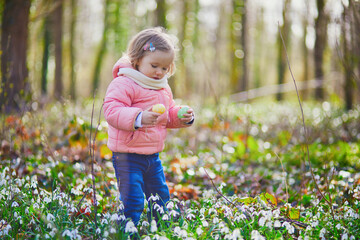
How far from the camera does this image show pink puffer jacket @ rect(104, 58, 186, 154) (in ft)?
8.22

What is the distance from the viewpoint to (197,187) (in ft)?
13.5

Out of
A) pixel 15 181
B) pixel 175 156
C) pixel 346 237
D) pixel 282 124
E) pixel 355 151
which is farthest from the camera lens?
pixel 282 124

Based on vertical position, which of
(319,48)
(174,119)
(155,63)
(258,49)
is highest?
(258,49)

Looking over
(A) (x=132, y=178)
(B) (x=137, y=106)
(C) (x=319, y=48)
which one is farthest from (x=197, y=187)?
(C) (x=319, y=48)

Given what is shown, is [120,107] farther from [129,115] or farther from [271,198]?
[271,198]

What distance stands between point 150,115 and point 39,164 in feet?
7.68

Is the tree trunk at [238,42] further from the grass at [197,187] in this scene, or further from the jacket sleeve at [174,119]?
the jacket sleeve at [174,119]

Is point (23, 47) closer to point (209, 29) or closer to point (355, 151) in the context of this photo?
point (355, 151)

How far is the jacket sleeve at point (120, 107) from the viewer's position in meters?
2.48

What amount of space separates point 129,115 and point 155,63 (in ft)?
1.60

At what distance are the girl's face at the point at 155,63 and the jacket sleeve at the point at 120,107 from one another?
0.19 metres

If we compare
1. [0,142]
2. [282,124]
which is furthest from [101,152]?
[282,124]

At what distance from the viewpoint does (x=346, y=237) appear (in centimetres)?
234

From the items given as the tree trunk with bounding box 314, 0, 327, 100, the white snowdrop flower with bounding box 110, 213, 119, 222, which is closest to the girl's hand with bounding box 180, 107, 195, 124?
the white snowdrop flower with bounding box 110, 213, 119, 222
